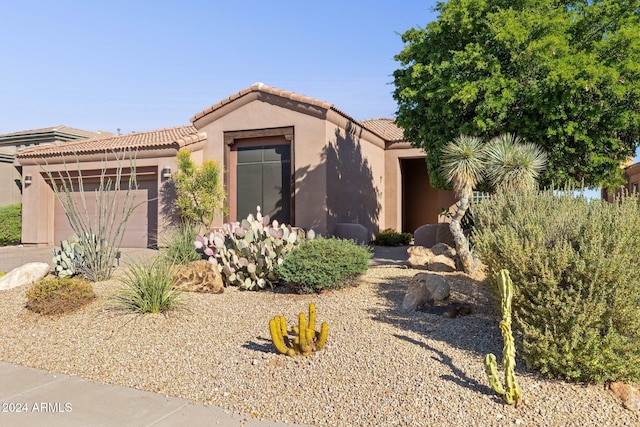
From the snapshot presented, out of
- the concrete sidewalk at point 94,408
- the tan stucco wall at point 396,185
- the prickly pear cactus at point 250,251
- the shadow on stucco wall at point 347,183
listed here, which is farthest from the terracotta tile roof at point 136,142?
the concrete sidewalk at point 94,408

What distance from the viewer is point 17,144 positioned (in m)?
30.5

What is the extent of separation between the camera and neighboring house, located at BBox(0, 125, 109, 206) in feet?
86.2

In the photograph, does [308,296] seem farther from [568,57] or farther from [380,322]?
[568,57]

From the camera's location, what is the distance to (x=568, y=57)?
39.0 ft

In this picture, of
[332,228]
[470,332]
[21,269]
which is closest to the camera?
[470,332]

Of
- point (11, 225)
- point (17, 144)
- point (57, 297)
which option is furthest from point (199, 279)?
point (17, 144)

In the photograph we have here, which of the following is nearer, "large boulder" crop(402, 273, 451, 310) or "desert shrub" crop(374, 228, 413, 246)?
"large boulder" crop(402, 273, 451, 310)

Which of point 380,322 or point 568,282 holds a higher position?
point 568,282

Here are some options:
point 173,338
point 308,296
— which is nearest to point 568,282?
point 308,296

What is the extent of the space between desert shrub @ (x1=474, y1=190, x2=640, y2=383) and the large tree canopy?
6.98 metres

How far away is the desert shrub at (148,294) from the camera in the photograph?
7414mm

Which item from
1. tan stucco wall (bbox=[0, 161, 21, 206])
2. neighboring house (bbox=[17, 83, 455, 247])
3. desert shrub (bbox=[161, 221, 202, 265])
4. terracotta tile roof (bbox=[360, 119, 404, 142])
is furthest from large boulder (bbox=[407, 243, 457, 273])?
tan stucco wall (bbox=[0, 161, 21, 206])

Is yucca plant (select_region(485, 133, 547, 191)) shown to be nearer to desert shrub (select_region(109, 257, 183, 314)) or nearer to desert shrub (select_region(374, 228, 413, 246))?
desert shrub (select_region(374, 228, 413, 246))

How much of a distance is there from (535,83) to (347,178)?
7.42 metres
